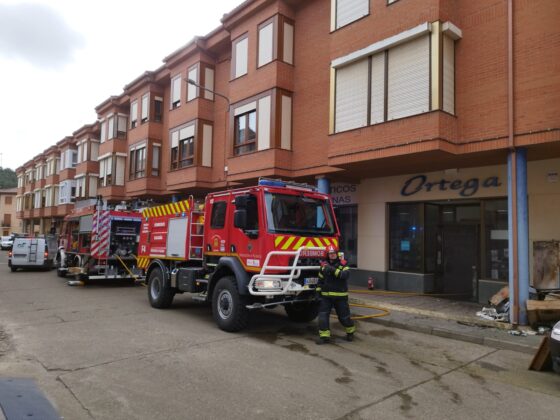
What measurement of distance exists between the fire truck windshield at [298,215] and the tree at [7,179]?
347ft

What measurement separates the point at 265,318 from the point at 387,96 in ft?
21.2

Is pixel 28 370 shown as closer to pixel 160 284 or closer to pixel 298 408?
A: pixel 298 408

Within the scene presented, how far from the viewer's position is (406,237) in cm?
1395

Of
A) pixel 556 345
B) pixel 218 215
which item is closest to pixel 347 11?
pixel 218 215

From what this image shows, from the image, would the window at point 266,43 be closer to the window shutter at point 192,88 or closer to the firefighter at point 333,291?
the window shutter at point 192,88

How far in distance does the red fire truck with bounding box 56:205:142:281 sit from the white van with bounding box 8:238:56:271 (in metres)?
5.09

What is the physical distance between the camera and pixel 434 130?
995 cm

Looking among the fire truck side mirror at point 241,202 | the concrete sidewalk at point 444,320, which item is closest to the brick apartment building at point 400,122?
the concrete sidewalk at point 444,320

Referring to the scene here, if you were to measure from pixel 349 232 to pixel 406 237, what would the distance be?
2.37m

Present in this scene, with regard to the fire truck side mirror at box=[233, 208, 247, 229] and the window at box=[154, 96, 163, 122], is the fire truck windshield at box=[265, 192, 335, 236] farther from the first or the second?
→ the window at box=[154, 96, 163, 122]

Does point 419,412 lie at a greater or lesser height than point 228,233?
lesser

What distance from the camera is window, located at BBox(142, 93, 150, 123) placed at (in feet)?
82.4

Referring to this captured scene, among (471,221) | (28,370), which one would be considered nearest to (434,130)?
(471,221)

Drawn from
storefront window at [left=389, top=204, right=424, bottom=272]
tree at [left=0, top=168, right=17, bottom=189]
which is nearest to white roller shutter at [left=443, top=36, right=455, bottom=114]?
storefront window at [left=389, top=204, right=424, bottom=272]
